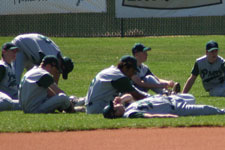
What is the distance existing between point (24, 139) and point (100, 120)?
4.80 ft

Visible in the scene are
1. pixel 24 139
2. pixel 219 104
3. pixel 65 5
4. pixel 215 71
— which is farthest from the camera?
pixel 65 5

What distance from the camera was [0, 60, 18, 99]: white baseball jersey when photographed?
10914 mm

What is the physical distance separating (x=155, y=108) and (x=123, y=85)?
0.55m

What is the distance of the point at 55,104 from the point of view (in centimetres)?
990

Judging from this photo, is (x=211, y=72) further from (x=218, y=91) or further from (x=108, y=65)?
(x=108, y=65)

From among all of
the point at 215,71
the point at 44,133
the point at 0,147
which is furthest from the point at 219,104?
the point at 0,147

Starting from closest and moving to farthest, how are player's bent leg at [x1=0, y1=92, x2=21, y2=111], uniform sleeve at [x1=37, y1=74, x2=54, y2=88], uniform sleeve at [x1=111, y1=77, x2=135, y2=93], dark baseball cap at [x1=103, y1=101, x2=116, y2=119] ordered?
1. dark baseball cap at [x1=103, y1=101, x2=116, y2=119]
2. uniform sleeve at [x1=111, y1=77, x2=135, y2=93]
3. uniform sleeve at [x1=37, y1=74, x2=54, y2=88]
4. player's bent leg at [x1=0, y1=92, x2=21, y2=111]

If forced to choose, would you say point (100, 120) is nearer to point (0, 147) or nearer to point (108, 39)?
point (0, 147)

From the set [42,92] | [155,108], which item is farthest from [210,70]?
[42,92]

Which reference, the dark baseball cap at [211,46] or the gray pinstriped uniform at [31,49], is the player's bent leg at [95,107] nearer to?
the gray pinstriped uniform at [31,49]

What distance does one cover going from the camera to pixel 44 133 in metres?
8.22

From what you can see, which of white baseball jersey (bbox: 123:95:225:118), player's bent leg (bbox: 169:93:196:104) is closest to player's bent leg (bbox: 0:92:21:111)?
white baseball jersey (bbox: 123:95:225:118)

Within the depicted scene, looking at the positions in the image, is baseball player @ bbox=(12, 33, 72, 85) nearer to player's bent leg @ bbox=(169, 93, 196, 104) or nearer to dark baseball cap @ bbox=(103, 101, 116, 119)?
dark baseball cap @ bbox=(103, 101, 116, 119)

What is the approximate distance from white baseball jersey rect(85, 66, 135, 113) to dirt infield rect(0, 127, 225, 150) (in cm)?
115
